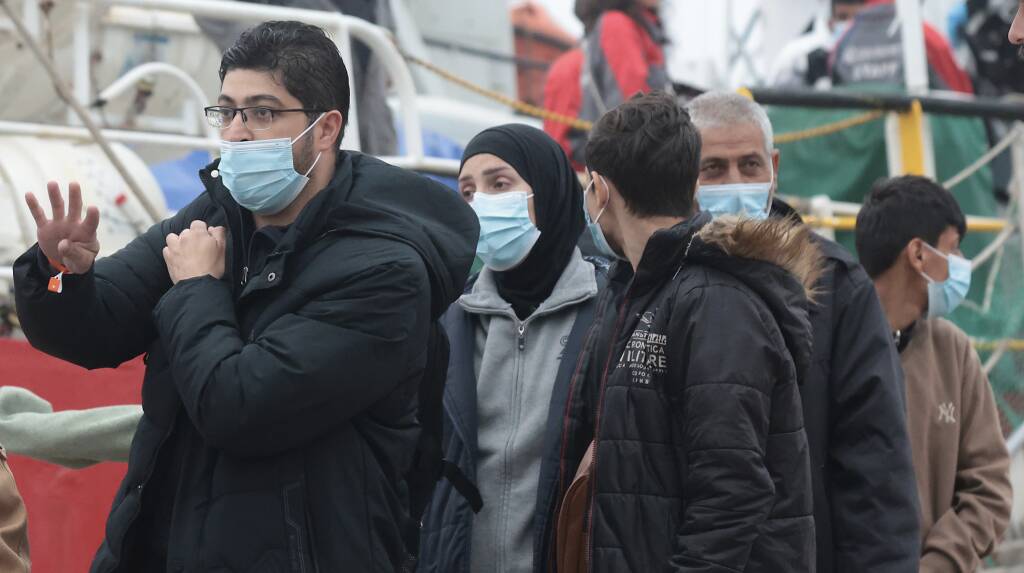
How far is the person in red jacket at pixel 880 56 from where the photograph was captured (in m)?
8.66

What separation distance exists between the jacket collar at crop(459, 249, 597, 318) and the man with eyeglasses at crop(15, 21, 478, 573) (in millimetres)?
688

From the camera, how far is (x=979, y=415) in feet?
13.5

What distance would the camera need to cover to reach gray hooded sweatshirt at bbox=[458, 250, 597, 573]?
11.7 ft

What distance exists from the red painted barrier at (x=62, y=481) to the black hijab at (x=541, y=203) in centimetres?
118

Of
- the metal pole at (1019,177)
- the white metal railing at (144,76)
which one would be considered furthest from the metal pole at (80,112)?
the metal pole at (1019,177)

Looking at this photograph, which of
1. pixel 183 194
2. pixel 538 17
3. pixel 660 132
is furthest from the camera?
pixel 538 17

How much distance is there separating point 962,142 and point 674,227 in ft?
18.1

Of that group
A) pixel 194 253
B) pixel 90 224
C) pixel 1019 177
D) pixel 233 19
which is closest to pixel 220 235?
pixel 194 253

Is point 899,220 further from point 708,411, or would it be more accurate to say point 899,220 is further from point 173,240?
point 173,240

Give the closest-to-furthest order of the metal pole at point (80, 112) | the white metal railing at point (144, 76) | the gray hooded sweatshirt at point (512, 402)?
the gray hooded sweatshirt at point (512, 402)
the metal pole at point (80, 112)
the white metal railing at point (144, 76)

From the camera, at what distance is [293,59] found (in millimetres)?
3006

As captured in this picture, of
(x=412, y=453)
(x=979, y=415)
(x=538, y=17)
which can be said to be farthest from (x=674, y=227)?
(x=538, y=17)

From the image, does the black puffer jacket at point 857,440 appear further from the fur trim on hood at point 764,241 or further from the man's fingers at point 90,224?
the man's fingers at point 90,224

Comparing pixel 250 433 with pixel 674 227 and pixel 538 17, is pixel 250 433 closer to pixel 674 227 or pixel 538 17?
pixel 674 227
